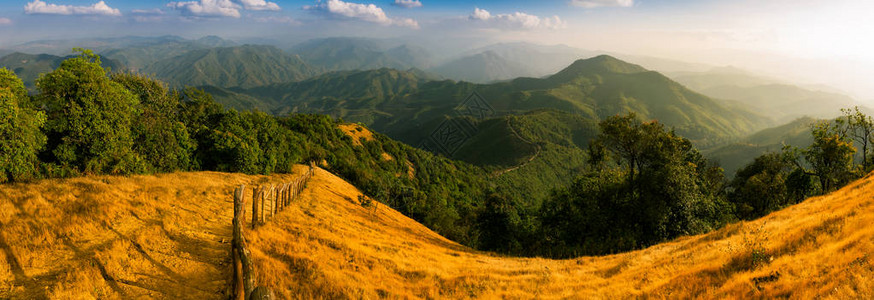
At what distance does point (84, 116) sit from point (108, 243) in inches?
653

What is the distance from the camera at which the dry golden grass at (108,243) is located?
9047 millimetres

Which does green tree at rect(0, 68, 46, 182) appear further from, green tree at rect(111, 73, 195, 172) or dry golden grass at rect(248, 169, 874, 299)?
dry golden grass at rect(248, 169, 874, 299)

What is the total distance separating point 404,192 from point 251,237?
2054 inches

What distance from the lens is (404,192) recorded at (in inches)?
2574

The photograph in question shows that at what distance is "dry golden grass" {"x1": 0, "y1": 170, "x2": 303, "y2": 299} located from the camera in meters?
9.05

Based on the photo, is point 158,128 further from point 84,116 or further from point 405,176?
point 405,176

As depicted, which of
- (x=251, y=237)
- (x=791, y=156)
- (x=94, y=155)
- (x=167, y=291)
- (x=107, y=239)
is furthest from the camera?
(x=791, y=156)

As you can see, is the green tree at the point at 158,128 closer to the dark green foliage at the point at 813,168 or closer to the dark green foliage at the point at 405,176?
the dark green foliage at the point at 405,176

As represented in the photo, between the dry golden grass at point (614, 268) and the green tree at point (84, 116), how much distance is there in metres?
15.6

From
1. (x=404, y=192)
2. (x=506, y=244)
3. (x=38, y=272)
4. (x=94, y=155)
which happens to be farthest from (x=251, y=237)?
(x=404, y=192)

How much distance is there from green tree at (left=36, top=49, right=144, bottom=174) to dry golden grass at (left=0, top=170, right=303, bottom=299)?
14.0 ft

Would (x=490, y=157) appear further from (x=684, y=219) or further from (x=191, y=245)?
(x=191, y=245)

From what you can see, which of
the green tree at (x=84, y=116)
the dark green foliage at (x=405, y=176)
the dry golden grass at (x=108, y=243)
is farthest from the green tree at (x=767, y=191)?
the green tree at (x=84, y=116)

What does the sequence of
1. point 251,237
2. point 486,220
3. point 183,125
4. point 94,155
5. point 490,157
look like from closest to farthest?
1. point 251,237
2. point 94,155
3. point 183,125
4. point 486,220
5. point 490,157
